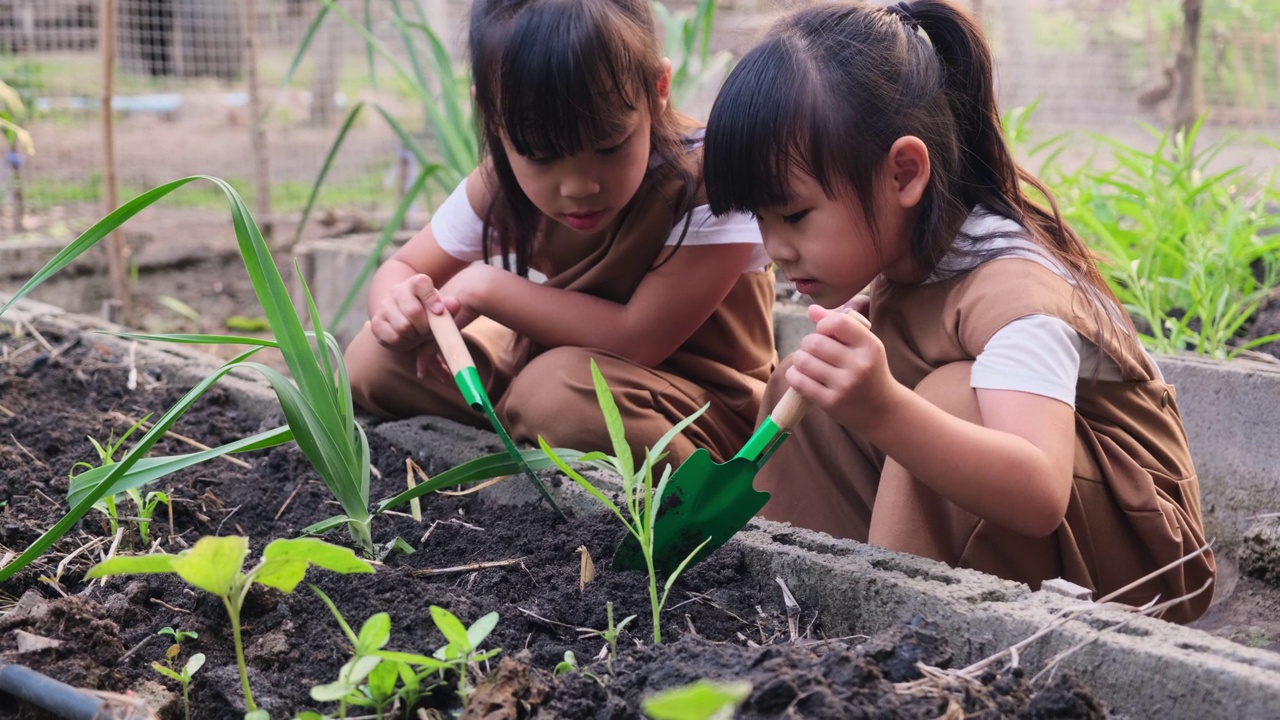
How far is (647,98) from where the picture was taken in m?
1.67

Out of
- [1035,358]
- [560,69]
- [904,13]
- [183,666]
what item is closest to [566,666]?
[183,666]

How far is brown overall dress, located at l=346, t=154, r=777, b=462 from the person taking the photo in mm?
1780

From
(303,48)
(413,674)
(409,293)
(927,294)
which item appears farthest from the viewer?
(303,48)

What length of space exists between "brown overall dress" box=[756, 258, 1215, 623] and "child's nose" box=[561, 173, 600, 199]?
45 cm

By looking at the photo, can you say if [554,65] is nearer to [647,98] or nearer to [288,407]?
[647,98]

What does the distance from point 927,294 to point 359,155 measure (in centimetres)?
578

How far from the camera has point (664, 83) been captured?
5.61ft

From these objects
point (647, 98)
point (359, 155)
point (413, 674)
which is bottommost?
point (359, 155)

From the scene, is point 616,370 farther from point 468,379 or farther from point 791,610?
point 791,610

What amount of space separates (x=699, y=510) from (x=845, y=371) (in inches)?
9.7

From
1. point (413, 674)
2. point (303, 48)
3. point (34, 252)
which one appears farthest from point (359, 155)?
point (413, 674)

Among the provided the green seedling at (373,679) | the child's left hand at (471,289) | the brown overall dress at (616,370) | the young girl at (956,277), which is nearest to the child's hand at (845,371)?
the young girl at (956,277)

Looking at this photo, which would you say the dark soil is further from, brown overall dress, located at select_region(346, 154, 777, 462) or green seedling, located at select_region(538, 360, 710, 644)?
brown overall dress, located at select_region(346, 154, 777, 462)

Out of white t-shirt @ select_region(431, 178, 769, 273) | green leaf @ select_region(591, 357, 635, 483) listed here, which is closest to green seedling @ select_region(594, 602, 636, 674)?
green leaf @ select_region(591, 357, 635, 483)
